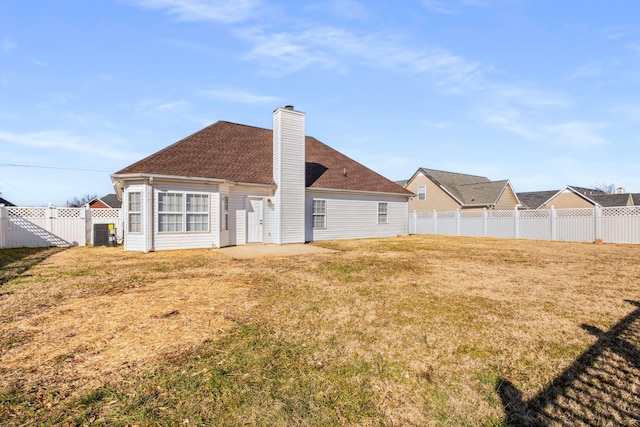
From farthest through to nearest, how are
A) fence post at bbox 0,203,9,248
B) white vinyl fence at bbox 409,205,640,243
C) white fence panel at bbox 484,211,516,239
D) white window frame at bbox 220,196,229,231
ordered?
white fence panel at bbox 484,211,516,239
white vinyl fence at bbox 409,205,640,243
white window frame at bbox 220,196,229,231
fence post at bbox 0,203,9,248

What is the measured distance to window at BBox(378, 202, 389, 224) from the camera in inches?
756

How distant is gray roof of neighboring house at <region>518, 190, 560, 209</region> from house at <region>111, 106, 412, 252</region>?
23611 millimetres

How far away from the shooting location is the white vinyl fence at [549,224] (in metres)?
15.7

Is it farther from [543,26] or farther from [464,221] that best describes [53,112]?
[464,221]

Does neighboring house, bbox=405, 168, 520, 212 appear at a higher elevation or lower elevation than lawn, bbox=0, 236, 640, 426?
higher

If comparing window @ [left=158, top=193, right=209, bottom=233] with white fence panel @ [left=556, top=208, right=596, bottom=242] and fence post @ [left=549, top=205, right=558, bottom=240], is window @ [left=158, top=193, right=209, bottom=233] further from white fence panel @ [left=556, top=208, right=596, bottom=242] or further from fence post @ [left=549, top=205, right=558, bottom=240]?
white fence panel @ [left=556, top=208, right=596, bottom=242]

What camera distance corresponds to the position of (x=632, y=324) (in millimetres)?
4414

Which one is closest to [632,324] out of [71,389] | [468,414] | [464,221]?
[468,414]

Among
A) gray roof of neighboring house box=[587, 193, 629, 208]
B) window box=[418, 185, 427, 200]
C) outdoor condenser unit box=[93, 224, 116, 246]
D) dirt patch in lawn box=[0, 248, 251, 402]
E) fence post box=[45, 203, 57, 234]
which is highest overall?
window box=[418, 185, 427, 200]

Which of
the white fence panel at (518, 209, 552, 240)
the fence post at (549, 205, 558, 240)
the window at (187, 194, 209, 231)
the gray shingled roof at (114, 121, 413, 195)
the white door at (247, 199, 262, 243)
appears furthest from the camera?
the white fence panel at (518, 209, 552, 240)

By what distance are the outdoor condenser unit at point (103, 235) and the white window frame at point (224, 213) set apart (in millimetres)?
5539

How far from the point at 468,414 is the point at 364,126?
1877cm

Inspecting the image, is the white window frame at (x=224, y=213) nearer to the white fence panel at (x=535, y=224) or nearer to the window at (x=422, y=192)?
the white fence panel at (x=535, y=224)

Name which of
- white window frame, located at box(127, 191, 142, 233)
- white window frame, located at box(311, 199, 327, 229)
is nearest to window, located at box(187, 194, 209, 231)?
white window frame, located at box(127, 191, 142, 233)
